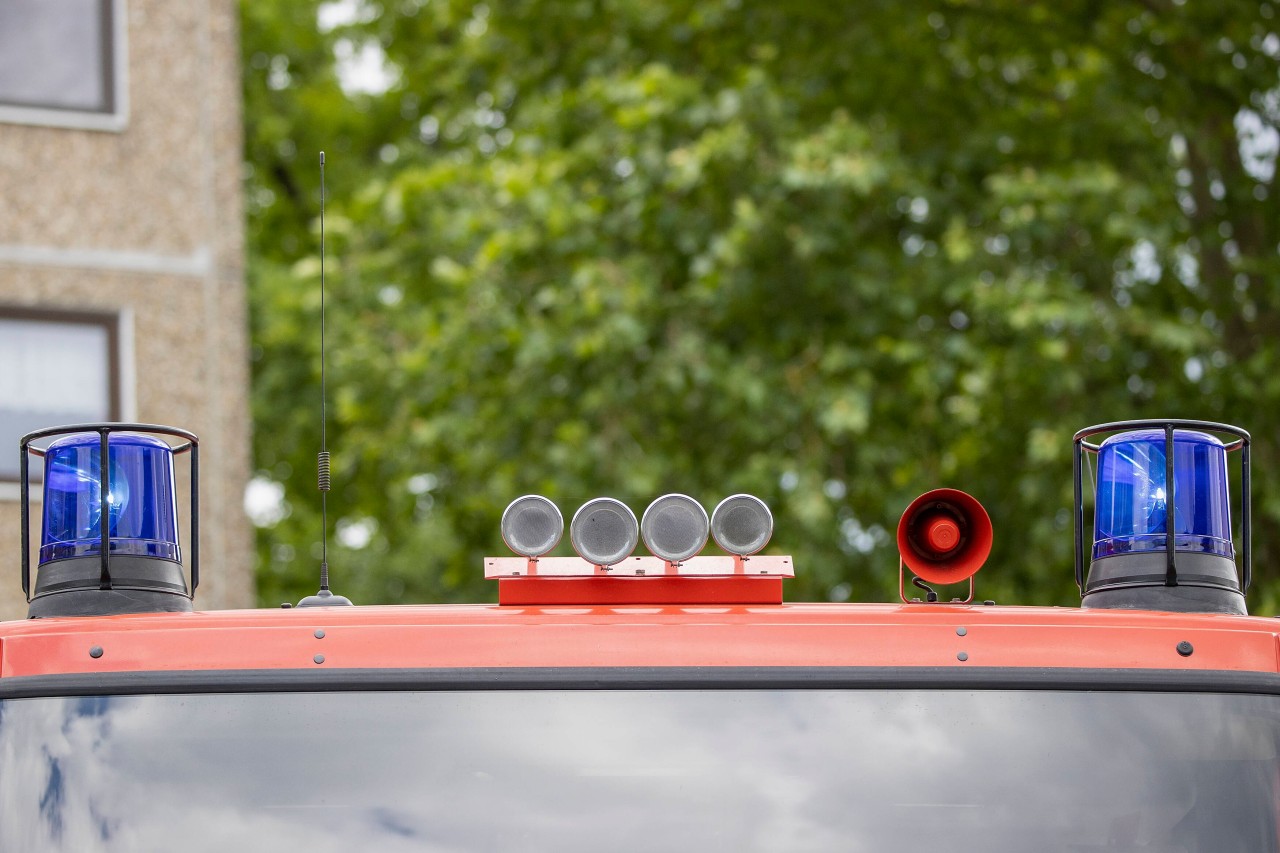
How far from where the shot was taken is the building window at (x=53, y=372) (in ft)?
42.0

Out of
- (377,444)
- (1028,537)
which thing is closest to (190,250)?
(377,444)

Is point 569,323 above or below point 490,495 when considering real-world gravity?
above

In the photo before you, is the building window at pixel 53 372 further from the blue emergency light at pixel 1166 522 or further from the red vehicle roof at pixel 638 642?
the blue emergency light at pixel 1166 522

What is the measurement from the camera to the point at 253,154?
21.4 meters

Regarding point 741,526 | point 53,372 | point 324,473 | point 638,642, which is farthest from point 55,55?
point 638,642

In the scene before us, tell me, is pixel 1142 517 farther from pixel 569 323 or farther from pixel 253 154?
pixel 253 154

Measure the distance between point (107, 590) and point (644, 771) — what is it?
1.02m

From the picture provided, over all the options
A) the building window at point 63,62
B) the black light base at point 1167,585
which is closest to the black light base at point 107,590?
the black light base at point 1167,585

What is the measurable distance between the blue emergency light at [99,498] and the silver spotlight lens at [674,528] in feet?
2.91

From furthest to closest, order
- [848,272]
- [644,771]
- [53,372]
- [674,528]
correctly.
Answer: [53,372] → [848,272] → [674,528] → [644,771]

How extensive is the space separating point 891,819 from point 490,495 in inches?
410

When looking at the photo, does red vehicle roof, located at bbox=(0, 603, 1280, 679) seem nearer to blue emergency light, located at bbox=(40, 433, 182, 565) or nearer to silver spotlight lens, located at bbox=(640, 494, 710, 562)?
silver spotlight lens, located at bbox=(640, 494, 710, 562)

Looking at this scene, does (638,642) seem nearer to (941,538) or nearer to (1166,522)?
(941,538)

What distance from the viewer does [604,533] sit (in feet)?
10.7
